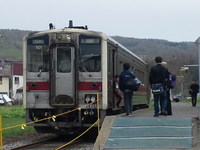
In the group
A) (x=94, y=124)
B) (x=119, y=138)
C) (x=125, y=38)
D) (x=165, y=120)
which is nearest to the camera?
(x=119, y=138)

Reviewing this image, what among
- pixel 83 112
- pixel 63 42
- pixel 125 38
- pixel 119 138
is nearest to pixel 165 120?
pixel 119 138

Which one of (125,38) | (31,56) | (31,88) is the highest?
(125,38)

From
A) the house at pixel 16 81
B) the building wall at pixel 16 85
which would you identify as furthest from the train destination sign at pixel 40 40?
the building wall at pixel 16 85

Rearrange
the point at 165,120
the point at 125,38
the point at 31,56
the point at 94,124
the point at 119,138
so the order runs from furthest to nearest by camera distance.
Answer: the point at 125,38 < the point at 31,56 < the point at 94,124 < the point at 165,120 < the point at 119,138

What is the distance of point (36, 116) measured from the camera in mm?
16031

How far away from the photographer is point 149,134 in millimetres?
11953

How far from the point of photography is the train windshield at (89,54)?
15.5 m

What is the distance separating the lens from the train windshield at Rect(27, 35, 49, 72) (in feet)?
51.5

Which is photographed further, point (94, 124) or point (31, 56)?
point (31, 56)

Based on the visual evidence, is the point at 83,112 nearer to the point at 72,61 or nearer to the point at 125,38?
the point at 72,61

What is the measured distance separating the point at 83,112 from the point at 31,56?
2565 mm

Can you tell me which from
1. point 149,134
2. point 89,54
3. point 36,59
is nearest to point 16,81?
point 36,59

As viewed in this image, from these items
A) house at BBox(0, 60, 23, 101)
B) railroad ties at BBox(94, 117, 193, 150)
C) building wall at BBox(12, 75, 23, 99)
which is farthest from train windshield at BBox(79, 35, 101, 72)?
building wall at BBox(12, 75, 23, 99)

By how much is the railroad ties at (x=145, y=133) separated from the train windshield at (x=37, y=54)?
3.52 metres
